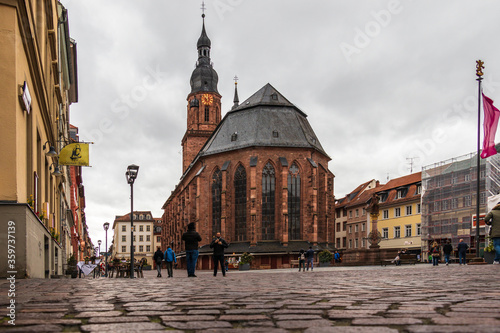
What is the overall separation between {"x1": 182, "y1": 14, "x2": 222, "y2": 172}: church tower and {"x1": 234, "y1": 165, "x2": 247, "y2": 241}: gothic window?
96.6ft

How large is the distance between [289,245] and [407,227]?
18.6 meters

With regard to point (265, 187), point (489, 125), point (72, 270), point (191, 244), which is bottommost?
point (72, 270)

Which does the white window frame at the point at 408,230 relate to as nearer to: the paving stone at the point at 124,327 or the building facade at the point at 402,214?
the building facade at the point at 402,214

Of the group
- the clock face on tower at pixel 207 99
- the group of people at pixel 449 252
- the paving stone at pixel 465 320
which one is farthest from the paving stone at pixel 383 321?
the clock face on tower at pixel 207 99

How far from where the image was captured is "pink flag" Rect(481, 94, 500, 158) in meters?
29.9

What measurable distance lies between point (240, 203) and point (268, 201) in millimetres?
2976

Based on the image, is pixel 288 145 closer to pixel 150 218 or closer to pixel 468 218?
pixel 468 218

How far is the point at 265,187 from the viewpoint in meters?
59.2

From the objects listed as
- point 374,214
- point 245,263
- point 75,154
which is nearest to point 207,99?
point 245,263

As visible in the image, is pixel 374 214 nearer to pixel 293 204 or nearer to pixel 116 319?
pixel 293 204

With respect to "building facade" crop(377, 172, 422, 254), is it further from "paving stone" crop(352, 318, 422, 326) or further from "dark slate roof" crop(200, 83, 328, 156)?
"paving stone" crop(352, 318, 422, 326)

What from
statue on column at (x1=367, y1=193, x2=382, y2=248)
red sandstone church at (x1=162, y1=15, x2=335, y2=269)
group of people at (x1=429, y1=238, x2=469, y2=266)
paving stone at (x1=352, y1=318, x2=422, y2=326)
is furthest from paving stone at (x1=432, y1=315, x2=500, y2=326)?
red sandstone church at (x1=162, y1=15, x2=335, y2=269)

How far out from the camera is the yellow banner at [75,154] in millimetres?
19531

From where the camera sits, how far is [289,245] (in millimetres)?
57625
